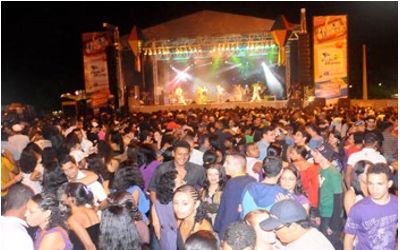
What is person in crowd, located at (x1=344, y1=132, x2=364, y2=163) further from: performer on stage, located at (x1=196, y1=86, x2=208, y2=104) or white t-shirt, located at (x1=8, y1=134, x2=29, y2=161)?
performer on stage, located at (x1=196, y1=86, x2=208, y2=104)

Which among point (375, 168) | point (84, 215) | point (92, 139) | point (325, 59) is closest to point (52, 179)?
point (84, 215)

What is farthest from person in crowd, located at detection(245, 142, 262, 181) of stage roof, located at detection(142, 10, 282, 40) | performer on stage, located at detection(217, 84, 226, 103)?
performer on stage, located at detection(217, 84, 226, 103)

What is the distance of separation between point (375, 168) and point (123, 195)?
6.40ft

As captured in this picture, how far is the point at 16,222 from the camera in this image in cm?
350

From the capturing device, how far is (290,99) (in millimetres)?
23078

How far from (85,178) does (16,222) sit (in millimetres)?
1672

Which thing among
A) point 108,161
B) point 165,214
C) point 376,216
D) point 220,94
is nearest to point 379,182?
point 376,216

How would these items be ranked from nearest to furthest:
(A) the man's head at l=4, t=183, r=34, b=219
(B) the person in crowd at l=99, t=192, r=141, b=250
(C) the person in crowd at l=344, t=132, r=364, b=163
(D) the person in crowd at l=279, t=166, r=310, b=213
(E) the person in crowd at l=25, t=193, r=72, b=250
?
1. (E) the person in crowd at l=25, t=193, r=72, b=250
2. (B) the person in crowd at l=99, t=192, r=141, b=250
3. (A) the man's head at l=4, t=183, r=34, b=219
4. (D) the person in crowd at l=279, t=166, r=310, b=213
5. (C) the person in crowd at l=344, t=132, r=364, b=163

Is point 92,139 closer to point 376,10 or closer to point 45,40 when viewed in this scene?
point 45,40

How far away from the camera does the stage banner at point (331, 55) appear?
20.4m

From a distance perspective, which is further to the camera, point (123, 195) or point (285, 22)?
point (285, 22)

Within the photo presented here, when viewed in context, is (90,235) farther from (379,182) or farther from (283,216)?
(379,182)

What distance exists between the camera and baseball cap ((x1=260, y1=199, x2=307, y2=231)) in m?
3.18

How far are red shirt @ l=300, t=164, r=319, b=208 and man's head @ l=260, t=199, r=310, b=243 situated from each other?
88.1 inches
